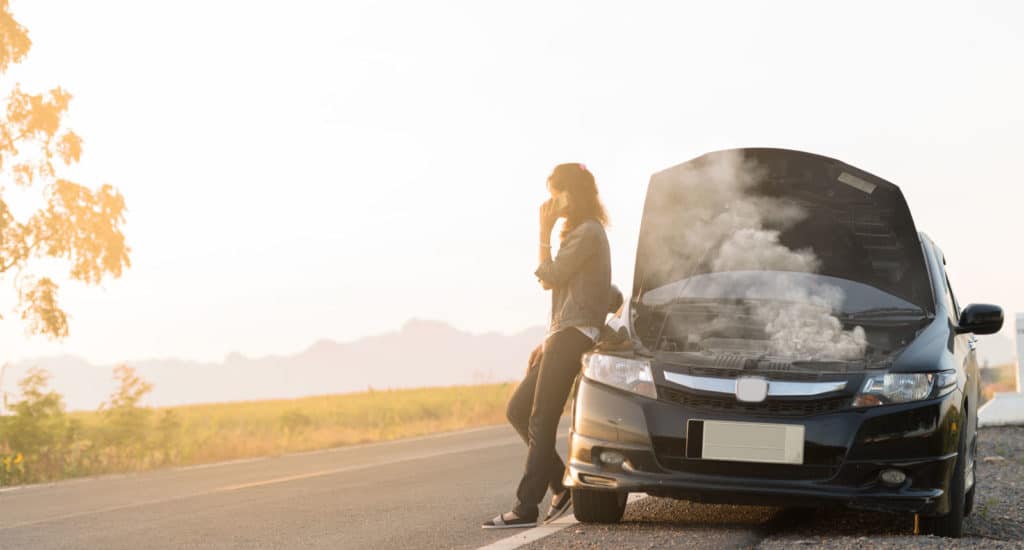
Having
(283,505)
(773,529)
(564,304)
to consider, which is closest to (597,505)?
(773,529)

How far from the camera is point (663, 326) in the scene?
282 inches

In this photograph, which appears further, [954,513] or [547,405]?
[547,405]

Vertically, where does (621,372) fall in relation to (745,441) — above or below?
above

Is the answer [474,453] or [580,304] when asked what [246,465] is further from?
[580,304]

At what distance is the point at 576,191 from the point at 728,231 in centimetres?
107

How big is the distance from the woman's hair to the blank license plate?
1505 mm

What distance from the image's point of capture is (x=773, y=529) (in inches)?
269

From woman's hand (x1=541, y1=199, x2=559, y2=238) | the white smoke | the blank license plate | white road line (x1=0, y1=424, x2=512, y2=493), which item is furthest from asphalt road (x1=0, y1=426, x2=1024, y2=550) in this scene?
woman's hand (x1=541, y1=199, x2=559, y2=238)

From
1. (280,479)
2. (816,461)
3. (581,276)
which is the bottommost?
(280,479)

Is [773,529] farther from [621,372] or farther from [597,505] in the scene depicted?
[621,372]

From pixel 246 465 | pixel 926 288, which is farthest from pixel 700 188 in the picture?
pixel 246 465

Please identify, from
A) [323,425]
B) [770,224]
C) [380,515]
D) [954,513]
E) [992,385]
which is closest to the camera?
[954,513]

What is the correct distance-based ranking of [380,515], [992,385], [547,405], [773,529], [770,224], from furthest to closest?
[992,385]
[380,515]
[770,224]
[547,405]
[773,529]

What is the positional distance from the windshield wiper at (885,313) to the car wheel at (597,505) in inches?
66.2
